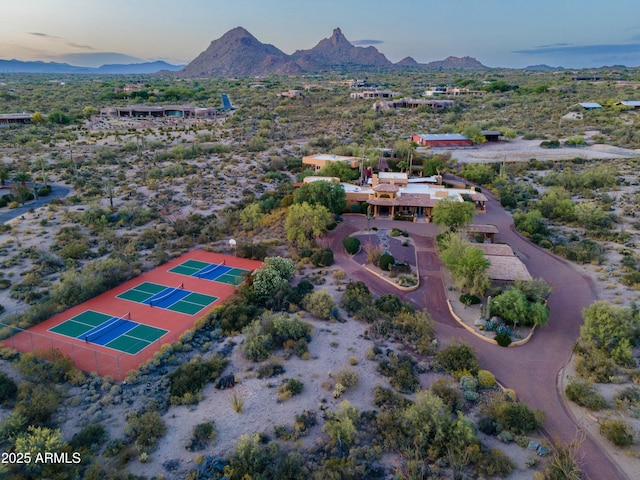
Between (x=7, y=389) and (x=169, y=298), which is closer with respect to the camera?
(x=7, y=389)

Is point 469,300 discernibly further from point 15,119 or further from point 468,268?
point 15,119

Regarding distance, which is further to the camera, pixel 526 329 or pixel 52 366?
pixel 526 329

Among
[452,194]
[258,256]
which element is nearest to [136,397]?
[258,256]

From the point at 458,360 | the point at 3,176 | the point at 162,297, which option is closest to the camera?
the point at 458,360

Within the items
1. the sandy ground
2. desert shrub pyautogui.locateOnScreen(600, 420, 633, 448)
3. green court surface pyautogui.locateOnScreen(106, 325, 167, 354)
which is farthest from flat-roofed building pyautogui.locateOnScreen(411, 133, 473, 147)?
desert shrub pyautogui.locateOnScreen(600, 420, 633, 448)

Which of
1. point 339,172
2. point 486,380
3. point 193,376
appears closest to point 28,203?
point 339,172

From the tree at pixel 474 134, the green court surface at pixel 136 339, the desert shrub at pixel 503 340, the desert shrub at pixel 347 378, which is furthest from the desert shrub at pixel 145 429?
the tree at pixel 474 134

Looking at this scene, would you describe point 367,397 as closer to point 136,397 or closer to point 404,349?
point 404,349
